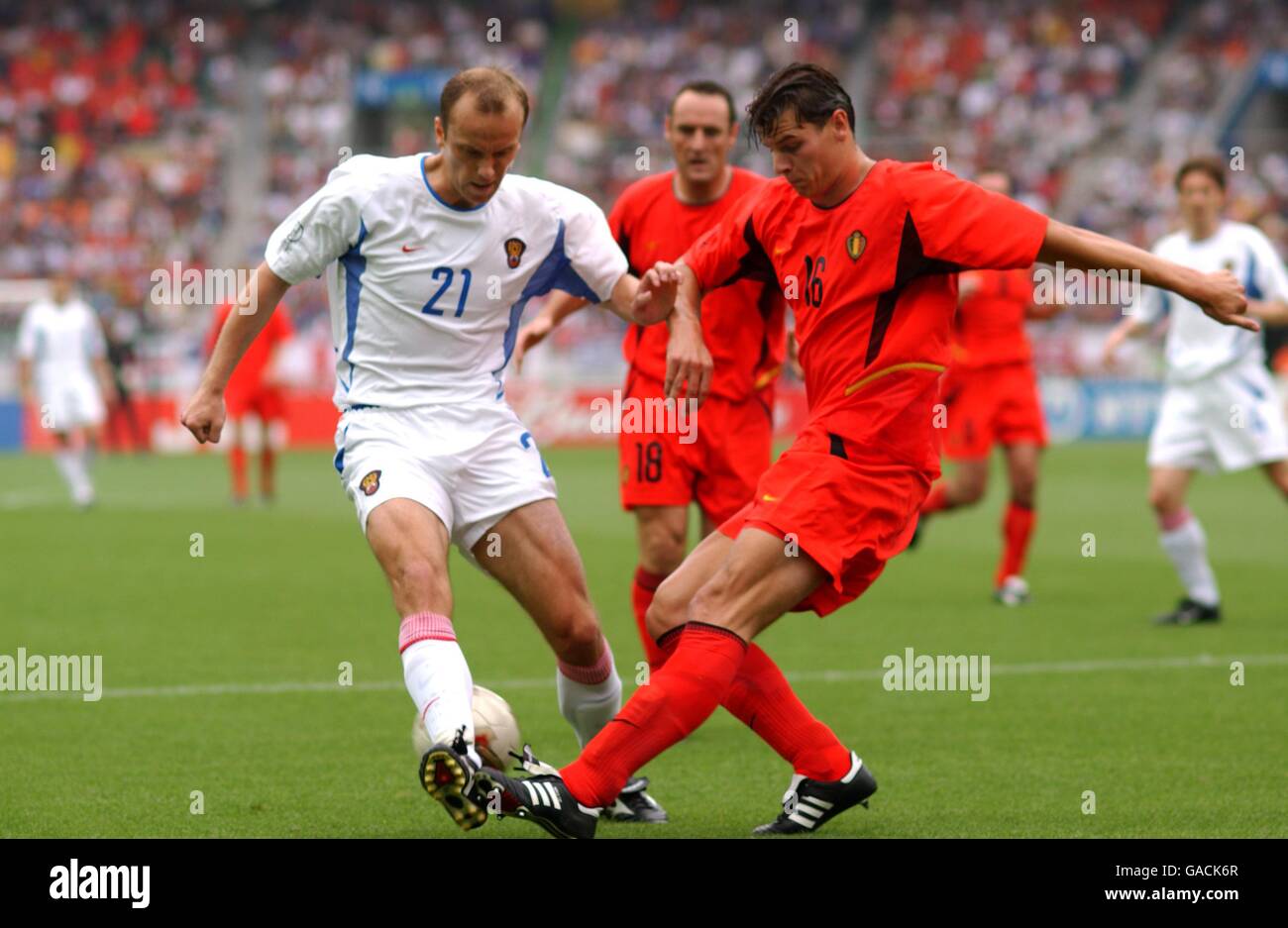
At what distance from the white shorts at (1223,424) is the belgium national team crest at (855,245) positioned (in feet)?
19.4

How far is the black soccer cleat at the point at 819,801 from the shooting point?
18.5 feet

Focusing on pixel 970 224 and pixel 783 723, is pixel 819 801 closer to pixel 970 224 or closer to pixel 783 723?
pixel 783 723

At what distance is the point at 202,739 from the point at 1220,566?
899 centimetres

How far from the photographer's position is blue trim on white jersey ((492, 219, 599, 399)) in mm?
6043

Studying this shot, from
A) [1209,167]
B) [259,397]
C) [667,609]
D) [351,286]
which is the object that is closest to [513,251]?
[351,286]

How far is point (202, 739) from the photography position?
24.1 feet

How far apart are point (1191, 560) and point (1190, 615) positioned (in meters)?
0.32

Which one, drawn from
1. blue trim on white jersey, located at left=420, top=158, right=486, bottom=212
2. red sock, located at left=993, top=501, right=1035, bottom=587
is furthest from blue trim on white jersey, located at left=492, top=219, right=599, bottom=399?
red sock, located at left=993, top=501, right=1035, bottom=587

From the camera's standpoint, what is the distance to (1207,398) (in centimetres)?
1089

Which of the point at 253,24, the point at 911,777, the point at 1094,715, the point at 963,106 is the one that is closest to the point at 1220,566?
the point at 1094,715

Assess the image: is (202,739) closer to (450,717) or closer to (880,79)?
(450,717)

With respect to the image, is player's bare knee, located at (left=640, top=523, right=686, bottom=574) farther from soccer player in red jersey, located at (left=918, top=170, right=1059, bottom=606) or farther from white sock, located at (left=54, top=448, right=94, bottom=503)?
white sock, located at (left=54, top=448, right=94, bottom=503)

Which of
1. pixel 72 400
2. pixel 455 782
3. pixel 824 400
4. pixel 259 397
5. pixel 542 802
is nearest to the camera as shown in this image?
pixel 455 782

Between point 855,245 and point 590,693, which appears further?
point 590,693
